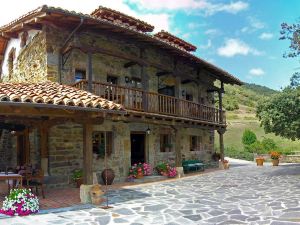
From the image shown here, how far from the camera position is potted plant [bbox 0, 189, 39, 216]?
8.20 meters

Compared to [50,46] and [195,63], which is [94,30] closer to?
[50,46]

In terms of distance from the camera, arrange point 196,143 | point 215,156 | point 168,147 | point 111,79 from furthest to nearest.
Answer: point 215,156, point 196,143, point 168,147, point 111,79

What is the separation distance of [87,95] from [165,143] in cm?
874

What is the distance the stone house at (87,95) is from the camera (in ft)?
31.3

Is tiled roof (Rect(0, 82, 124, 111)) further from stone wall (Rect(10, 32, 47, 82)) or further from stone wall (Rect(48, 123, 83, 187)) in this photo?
stone wall (Rect(10, 32, 47, 82))

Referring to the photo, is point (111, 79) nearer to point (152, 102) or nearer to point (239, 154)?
point (152, 102)

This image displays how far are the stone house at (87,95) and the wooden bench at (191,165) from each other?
629 millimetres

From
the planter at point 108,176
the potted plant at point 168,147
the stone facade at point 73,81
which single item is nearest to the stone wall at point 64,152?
the stone facade at point 73,81

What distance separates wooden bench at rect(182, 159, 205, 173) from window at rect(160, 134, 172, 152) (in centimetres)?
109

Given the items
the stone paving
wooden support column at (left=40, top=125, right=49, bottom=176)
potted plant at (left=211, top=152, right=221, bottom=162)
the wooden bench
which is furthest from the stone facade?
potted plant at (left=211, top=152, right=221, bottom=162)

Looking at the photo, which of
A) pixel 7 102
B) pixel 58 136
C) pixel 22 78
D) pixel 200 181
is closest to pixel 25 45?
pixel 22 78

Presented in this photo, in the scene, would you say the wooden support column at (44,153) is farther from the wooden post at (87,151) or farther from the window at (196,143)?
the window at (196,143)

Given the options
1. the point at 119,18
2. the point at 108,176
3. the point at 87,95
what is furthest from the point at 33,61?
the point at 119,18

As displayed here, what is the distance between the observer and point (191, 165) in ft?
58.7
